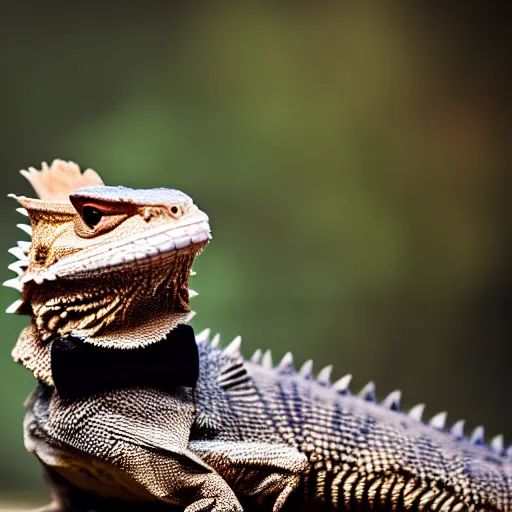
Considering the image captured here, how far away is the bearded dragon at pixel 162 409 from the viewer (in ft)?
5.27

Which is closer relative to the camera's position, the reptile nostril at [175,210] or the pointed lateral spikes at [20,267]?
the reptile nostril at [175,210]

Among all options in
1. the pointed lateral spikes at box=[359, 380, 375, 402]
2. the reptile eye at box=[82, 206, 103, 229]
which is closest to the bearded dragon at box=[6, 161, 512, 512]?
the reptile eye at box=[82, 206, 103, 229]

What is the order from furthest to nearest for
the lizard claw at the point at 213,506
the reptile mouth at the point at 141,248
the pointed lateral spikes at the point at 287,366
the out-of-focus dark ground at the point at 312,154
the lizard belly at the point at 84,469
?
the out-of-focus dark ground at the point at 312,154 < the pointed lateral spikes at the point at 287,366 < the lizard belly at the point at 84,469 < the lizard claw at the point at 213,506 < the reptile mouth at the point at 141,248

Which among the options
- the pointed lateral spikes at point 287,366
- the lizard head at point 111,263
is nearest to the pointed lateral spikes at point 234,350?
the pointed lateral spikes at point 287,366

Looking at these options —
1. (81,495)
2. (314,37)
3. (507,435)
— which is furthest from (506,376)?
(81,495)

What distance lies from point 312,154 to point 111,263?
7.38 ft

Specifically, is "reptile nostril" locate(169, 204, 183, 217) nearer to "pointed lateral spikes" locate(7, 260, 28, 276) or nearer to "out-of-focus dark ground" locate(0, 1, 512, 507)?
"pointed lateral spikes" locate(7, 260, 28, 276)

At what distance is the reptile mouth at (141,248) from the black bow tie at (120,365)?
185mm

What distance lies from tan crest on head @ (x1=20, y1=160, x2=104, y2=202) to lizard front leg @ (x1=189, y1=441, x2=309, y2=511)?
72 cm

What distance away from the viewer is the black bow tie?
1672 mm

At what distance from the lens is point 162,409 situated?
5.67ft

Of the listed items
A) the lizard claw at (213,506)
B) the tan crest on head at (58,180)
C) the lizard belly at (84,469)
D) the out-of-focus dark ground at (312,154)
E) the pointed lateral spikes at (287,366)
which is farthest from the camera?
the out-of-focus dark ground at (312,154)

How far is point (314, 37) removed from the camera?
11.7 ft

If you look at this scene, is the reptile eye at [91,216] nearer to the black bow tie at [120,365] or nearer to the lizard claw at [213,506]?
the black bow tie at [120,365]
